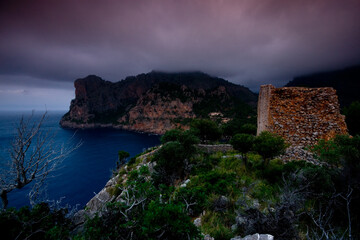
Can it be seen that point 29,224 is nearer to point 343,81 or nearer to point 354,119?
point 354,119

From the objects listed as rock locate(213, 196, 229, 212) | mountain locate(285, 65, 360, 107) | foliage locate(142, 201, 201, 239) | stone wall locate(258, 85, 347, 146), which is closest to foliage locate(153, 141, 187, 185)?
rock locate(213, 196, 229, 212)

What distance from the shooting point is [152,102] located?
9369 centimetres

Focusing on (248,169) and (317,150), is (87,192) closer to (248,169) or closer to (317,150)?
(248,169)

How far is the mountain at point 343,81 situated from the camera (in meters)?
29.0

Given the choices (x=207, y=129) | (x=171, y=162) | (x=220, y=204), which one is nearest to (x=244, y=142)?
(x=171, y=162)

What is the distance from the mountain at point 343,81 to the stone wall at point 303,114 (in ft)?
101

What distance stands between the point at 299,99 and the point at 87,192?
33157mm

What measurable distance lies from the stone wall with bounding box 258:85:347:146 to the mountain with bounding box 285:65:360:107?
101 feet

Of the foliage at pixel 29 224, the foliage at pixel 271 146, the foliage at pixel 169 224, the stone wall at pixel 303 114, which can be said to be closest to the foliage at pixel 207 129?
the stone wall at pixel 303 114

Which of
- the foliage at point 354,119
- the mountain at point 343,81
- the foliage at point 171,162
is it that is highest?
the mountain at point 343,81

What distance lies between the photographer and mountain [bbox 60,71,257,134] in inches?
3359

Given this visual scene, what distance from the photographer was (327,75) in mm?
41656

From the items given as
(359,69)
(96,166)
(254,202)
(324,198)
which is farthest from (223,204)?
(359,69)

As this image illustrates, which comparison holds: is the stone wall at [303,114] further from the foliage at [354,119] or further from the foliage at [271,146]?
the foliage at [354,119]
